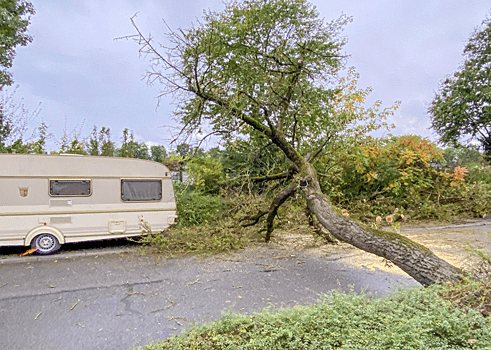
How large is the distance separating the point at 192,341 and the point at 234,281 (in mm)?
1635

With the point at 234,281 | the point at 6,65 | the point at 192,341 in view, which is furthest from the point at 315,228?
the point at 6,65

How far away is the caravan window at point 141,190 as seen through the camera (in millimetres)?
5852

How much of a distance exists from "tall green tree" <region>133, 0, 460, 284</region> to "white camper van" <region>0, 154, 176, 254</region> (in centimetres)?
197

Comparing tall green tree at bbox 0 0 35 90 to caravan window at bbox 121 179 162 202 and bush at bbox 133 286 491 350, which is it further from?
bush at bbox 133 286 491 350

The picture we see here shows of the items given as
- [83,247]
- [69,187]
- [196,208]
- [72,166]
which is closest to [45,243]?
[83,247]

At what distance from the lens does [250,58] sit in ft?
16.2

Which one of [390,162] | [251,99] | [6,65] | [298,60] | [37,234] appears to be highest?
[6,65]

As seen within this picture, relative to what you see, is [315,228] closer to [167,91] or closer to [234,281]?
[234,281]

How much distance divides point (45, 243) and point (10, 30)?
30.5 ft

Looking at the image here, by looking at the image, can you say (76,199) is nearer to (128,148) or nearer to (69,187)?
(69,187)

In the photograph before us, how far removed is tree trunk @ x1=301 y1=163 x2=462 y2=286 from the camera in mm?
3100

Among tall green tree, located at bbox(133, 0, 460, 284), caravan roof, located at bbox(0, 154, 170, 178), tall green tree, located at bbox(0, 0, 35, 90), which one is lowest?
caravan roof, located at bbox(0, 154, 170, 178)

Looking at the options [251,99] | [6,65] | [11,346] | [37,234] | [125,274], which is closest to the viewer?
[11,346]

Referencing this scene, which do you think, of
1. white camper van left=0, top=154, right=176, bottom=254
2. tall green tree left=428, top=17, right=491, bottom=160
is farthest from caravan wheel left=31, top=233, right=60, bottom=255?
tall green tree left=428, top=17, right=491, bottom=160
